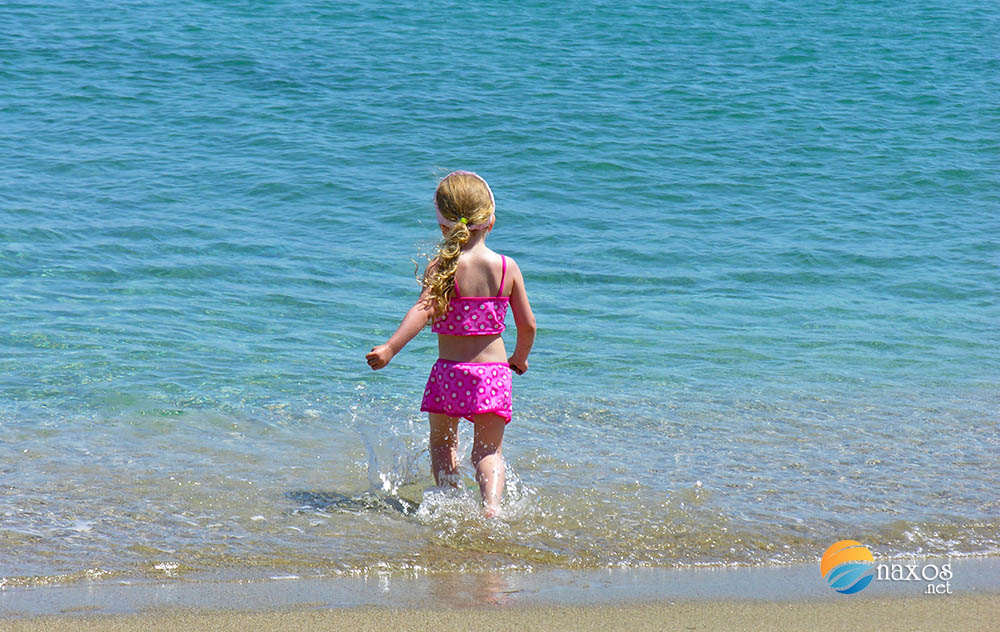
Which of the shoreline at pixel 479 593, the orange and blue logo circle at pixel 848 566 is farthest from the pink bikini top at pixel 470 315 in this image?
the orange and blue logo circle at pixel 848 566

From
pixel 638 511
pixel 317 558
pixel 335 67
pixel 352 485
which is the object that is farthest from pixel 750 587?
pixel 335 67

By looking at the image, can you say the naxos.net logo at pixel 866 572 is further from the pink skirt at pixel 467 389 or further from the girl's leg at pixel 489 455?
the pink skirt at pixel 467 389

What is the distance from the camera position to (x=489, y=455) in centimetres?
464

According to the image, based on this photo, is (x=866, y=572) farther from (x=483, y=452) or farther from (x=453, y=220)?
(x=453, y=220)

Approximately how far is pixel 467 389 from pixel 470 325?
0.91 feet

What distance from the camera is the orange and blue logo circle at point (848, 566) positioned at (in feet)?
12.0

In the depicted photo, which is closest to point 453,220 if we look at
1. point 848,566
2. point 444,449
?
point 444,449

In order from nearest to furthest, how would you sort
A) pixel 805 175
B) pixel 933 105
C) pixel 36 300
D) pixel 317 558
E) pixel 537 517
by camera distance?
pixel 317 558, pixel 537 517, pixel 36 300, pixel 805 175, pixel 933 105

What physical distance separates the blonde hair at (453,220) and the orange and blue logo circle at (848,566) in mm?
1839

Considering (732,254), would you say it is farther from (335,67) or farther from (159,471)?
(335,67)

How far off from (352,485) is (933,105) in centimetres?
1653

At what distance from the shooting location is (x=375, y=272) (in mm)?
9984

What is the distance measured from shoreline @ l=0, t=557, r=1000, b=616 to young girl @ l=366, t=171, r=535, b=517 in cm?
81

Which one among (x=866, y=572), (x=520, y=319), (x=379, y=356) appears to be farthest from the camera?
(x=520, y=319)
